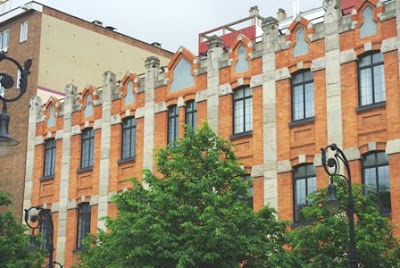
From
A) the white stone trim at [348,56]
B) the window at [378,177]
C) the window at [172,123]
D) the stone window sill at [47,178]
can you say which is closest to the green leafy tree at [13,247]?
the stone window sill at [47,178]

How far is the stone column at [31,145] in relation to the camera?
42.5 meters

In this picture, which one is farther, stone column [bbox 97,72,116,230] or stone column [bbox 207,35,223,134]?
stone column [bbox 97,72,116,230]

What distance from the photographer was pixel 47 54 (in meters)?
46.2

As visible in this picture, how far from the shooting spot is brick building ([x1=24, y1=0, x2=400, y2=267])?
2948 centimetres

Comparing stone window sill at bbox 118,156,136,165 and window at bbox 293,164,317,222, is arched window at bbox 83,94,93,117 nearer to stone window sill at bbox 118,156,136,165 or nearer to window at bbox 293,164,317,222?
stone window sill at bbox 118,156,136,165

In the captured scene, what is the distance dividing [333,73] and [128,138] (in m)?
11.8

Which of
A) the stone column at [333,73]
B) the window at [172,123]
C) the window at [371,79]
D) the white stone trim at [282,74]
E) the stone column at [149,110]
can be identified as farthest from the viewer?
the stone column at [149,110]

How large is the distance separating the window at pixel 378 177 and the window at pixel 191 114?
29.1ft

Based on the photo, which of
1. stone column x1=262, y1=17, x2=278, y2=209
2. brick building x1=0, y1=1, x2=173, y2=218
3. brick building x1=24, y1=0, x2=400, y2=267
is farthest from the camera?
brick building x1=0, y1=1, x2=173, y2=218

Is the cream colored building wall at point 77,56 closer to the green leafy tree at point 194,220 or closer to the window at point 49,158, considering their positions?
the window at point 49,158

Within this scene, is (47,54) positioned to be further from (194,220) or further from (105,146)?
(194,220)

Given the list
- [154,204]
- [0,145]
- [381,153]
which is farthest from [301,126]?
[0,145]

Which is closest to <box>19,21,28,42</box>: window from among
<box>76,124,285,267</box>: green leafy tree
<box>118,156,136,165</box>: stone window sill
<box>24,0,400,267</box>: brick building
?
<box>24,0,400,267</box>: brick building

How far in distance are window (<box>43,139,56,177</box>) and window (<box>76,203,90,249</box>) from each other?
10.2 ft
